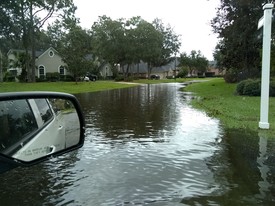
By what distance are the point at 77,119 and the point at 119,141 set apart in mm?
5005

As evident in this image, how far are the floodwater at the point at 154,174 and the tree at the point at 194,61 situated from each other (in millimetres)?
103107

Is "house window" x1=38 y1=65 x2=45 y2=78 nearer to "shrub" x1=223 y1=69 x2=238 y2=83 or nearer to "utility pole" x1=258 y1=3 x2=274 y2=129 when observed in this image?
"shrub" x1=223 y1=69 x2=238 y2=83

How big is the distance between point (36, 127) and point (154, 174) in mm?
3138

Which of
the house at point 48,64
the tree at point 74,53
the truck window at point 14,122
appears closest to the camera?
the truck window at point 14,122

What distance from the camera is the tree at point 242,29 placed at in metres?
23.6

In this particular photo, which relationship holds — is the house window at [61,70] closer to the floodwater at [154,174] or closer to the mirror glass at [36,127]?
the floodwater at [154,174]

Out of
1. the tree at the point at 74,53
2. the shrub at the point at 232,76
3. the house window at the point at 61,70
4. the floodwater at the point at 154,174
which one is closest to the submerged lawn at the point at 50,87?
the tree at the point at 74,53

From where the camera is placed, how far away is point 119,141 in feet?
28.1

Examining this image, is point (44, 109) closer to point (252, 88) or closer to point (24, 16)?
point (252, 88)

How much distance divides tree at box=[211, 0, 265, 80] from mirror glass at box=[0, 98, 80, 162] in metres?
19.9

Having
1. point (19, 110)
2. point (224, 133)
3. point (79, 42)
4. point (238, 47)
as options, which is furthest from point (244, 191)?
point (79, 42)

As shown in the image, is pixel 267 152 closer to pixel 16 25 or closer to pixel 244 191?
pixel 244 191

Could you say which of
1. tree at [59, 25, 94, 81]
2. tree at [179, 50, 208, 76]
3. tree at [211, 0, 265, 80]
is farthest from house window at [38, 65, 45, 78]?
tree at [179, 50, 208, 76]

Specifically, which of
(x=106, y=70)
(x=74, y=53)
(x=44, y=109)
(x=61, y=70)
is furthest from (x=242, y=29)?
(x=106, y=70)
